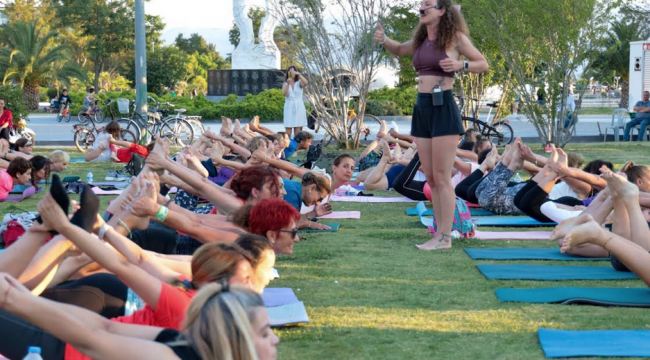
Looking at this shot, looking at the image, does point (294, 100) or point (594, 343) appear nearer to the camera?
point (594, 343)

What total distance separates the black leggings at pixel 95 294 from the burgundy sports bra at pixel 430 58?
12.4ft

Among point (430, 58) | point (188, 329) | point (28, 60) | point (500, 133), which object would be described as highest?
point (28, 60)

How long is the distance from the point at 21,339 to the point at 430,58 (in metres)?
4.33

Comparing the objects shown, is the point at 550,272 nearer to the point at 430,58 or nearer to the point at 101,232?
the point at 430,58

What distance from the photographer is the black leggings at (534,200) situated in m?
7.55

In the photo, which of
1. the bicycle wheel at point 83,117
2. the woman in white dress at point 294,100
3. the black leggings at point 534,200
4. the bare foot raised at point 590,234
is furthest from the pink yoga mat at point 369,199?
the bicycle wheel at point 83,117

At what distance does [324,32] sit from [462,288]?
494 inches

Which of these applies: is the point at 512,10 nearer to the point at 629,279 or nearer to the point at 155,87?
the point at 629,279

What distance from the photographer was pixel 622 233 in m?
5.56

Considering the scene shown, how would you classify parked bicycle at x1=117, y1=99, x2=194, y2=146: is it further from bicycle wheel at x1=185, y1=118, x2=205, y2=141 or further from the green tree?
the green tree

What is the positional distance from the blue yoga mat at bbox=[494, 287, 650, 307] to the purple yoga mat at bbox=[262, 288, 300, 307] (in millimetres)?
1229

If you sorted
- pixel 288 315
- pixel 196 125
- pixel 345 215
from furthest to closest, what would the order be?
1. pixel 196 125
2. pixel 345 215
3. pixel 288 315

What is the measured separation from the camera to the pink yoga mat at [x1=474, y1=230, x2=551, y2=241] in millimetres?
7367

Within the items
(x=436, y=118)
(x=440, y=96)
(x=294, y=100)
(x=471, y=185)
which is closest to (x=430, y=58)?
(x=440, y=96)
